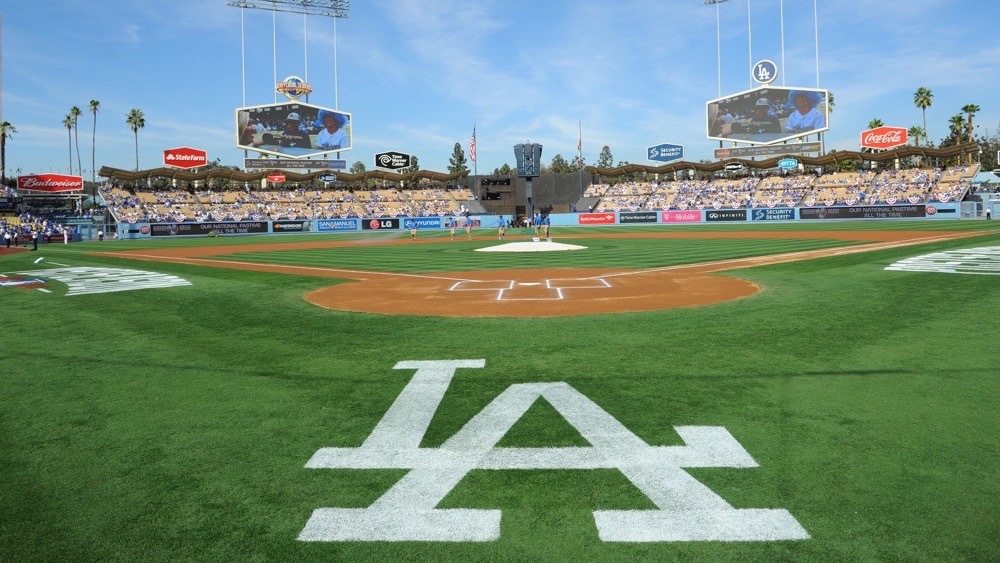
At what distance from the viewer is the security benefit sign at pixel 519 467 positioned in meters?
3.54

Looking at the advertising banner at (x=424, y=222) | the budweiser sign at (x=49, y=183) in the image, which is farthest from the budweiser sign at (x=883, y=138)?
the budweiser sign at (x=49, y=183)

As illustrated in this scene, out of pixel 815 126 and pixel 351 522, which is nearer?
pixel 351 522

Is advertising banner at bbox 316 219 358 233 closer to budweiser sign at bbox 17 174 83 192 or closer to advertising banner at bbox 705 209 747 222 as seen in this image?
budweiser sign at bbox 17 174 83 192

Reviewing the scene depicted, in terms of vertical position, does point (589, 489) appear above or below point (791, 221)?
below

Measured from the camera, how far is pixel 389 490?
4.12 m

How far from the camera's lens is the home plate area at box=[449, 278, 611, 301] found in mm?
13336

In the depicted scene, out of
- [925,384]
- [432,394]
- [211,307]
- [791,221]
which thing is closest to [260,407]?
[432,394]

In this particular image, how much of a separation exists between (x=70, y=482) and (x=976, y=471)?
5.99 m

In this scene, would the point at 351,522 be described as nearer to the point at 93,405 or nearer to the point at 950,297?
the point at 93,405

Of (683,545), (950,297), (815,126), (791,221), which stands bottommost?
(683,545)

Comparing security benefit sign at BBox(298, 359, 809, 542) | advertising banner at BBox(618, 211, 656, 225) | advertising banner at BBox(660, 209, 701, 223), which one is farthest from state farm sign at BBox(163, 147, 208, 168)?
security benefit sign at BBox(298, 359, 809, 542)

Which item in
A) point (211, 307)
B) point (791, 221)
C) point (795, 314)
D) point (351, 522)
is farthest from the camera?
point (791, 221)

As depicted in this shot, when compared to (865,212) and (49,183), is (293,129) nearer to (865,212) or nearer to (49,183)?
(49,183)

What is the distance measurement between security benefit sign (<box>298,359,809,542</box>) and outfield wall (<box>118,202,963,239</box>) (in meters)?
56.6
